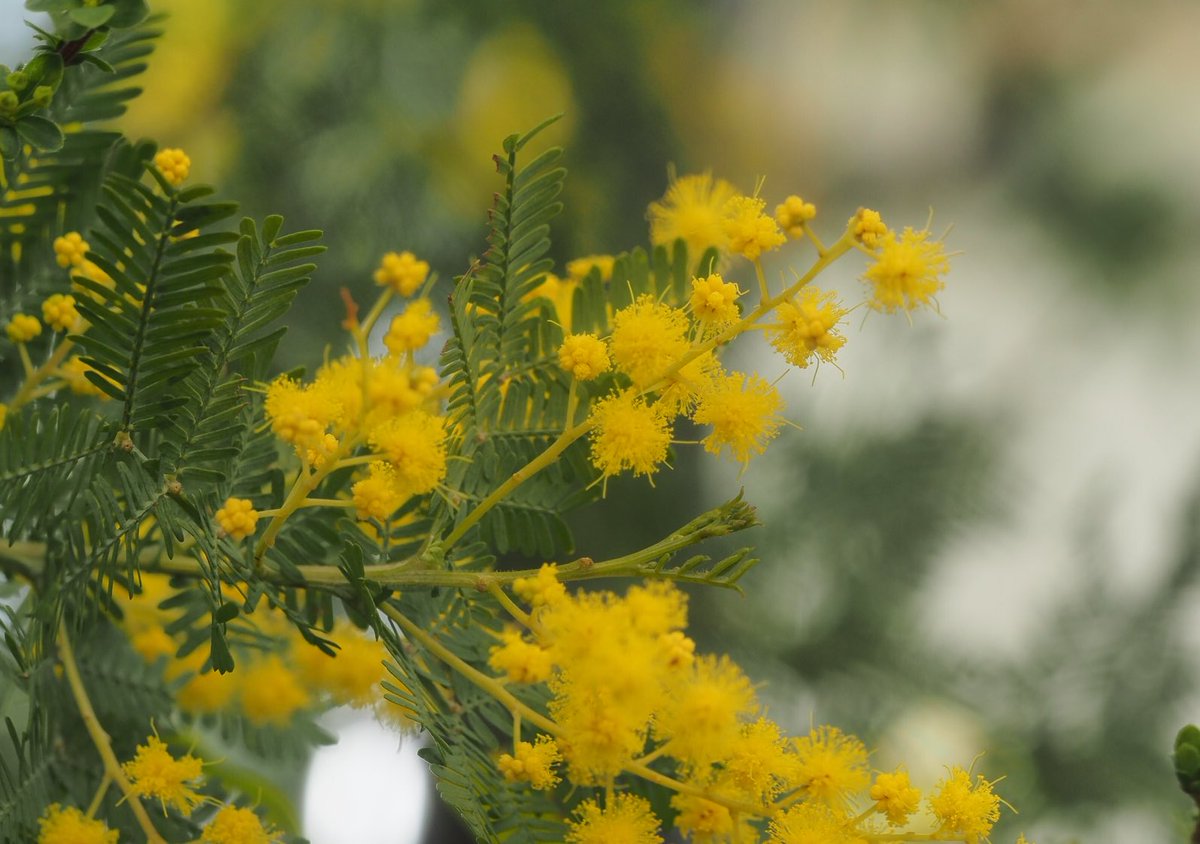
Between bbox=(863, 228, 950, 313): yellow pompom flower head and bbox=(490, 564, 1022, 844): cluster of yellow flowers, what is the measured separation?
84 mm

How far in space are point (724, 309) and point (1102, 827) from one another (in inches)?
26.5

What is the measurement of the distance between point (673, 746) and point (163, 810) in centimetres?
15

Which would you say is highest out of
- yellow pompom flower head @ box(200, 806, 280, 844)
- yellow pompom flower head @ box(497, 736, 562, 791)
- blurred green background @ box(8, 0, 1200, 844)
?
blurred green background @ box(8, 0, 1200, 844)

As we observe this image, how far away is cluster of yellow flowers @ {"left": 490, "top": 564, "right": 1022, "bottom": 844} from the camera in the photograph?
0.24 m

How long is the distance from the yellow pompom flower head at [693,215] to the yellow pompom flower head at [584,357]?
75mm

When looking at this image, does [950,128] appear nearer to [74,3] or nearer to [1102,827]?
[1102,827]

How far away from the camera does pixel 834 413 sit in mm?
874

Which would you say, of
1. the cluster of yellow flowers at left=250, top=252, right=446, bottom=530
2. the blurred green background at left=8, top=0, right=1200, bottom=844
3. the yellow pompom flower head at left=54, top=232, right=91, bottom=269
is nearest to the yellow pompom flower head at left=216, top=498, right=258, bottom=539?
the cluster of yellow flowers at left=250, top=252, right=446, bottom=530

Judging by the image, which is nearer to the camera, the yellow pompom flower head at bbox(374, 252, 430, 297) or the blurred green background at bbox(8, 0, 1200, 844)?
the yellow pompom flower head at bbox(374, 252, 430, 297)

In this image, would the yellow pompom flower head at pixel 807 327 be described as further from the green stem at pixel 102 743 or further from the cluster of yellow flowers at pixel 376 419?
the green stem at pixel 102 743

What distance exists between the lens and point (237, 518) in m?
0.26

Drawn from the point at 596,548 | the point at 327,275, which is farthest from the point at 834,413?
the point at 327,275

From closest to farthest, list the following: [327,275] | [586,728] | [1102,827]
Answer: [586,728] < [327,275] < [1102,827]

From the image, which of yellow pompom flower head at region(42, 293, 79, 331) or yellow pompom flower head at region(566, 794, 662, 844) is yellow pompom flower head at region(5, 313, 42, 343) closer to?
yellow pompom flower head at region(42, 293, 79, 331)
